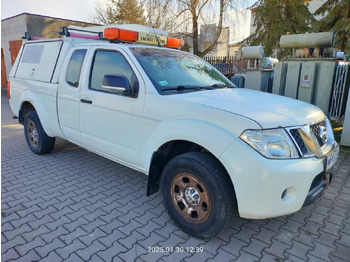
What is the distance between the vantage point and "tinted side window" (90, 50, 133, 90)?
329 cm

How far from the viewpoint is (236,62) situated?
12.6m

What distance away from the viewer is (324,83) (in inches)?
228

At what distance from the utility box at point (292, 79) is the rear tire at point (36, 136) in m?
5.19

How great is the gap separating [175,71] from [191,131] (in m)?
1.14

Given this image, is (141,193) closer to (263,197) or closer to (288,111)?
(263,197)

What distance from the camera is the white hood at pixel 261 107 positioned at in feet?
7.71

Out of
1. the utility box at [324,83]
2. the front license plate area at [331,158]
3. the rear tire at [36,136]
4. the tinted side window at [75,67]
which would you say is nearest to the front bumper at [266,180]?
the front license plate area at [331,158]

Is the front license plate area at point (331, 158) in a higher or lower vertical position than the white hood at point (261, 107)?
lower

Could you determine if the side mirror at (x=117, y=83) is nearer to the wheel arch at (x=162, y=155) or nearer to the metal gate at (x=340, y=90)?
the wheel arch at (x=162, y=155)

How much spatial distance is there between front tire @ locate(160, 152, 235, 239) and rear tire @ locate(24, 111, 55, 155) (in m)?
3.00


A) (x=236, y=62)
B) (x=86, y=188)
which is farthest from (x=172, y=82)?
(x=236, y=62)

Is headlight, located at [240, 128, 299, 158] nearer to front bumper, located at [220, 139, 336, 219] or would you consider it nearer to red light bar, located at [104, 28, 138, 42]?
front bumper, located at [220, 139, 336, 219]

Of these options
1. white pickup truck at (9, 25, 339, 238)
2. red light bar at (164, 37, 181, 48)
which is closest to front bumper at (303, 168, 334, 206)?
white pickup truck at (9, 25, 339, 238)

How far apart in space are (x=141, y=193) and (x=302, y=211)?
2.03 metres
